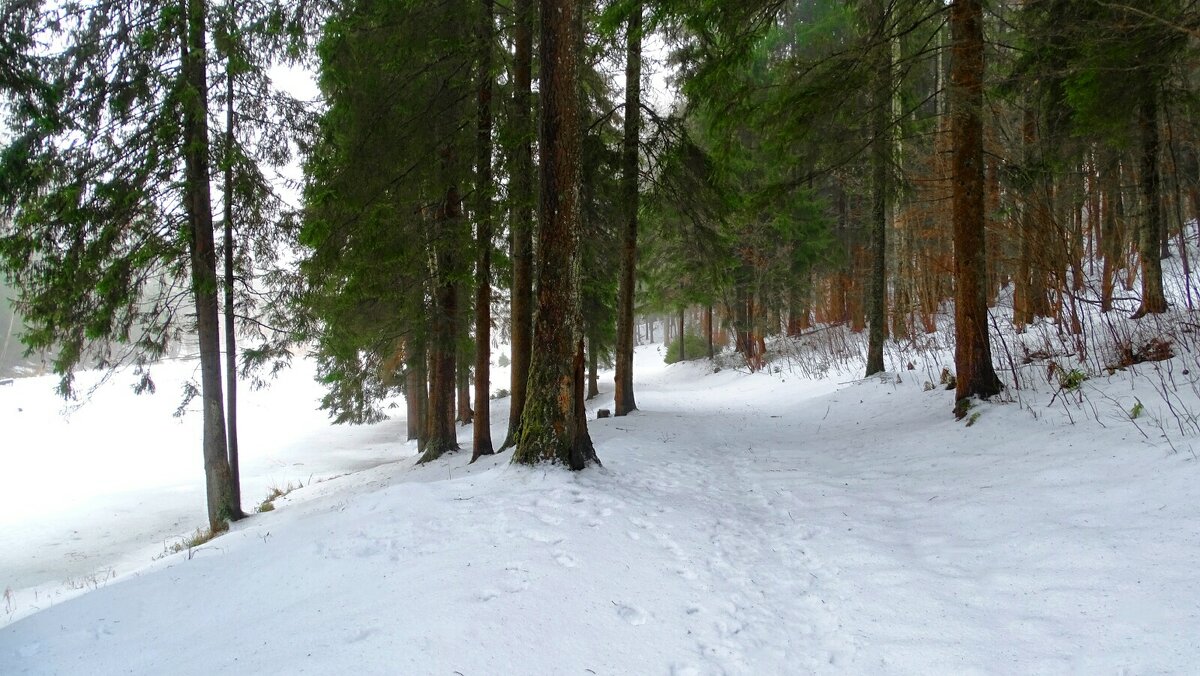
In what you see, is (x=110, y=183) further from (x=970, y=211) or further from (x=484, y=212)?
(x=970, y=211)

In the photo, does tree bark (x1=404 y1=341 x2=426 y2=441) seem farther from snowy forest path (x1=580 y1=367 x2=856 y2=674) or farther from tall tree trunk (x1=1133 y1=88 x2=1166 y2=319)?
tall tree trunk (x1=1133 y1=88 x2=1166 y2=319)

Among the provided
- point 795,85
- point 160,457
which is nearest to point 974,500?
point 795,85

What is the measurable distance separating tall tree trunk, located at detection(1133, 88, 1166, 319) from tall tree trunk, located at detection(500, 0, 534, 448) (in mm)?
7407

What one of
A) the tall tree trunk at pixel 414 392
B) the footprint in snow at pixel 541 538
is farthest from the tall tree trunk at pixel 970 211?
the tall tree trunk at pixel 414 392

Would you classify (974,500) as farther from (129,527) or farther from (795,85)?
(129,527)

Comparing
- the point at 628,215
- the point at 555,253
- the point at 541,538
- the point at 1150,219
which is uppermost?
the point at 628,215

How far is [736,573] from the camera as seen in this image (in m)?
3.59

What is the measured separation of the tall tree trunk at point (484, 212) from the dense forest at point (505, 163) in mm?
45

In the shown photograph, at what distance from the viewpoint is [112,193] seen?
8.20 m

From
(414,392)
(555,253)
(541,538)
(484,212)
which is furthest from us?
(414,392)

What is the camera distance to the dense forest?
5.91 metres

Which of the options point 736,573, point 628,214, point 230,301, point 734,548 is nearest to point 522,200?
point 628,214

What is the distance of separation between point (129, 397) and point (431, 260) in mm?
30471

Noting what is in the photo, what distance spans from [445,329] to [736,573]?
7.11m
